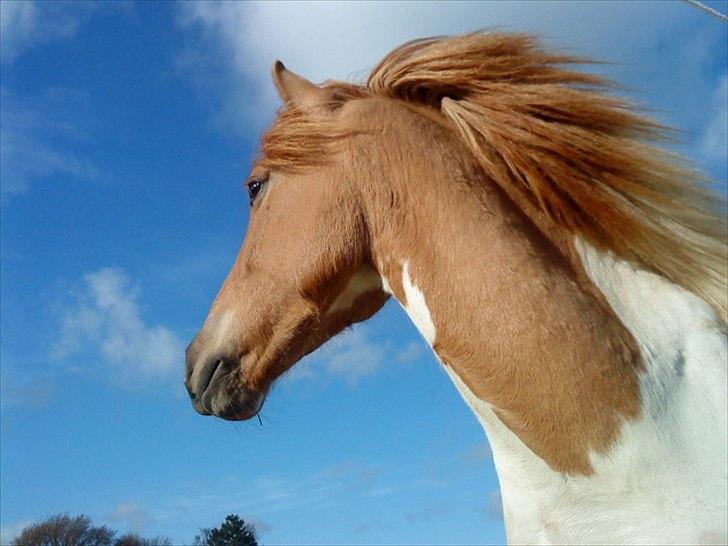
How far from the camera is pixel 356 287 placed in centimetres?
332

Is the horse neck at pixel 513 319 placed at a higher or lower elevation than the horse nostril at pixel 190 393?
lower

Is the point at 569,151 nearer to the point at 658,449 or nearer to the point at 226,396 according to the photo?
the point at 658,449

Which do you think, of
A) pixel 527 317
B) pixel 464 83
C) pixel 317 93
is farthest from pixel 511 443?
pixel 317 93

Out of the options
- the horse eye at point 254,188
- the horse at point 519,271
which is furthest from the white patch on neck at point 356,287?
the horse eye at point 254,188

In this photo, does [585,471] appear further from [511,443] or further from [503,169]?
[503,169]

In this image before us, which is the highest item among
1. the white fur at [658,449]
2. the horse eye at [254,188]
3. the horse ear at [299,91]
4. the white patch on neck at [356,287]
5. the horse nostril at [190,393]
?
the horse ear at [299,91]

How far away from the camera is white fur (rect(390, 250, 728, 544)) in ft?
7.63

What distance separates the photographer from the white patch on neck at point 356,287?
3248 millimetres

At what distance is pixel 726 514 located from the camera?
89.7 inches

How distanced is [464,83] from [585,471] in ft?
5.17

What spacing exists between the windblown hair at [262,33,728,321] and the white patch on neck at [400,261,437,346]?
50 centimetres

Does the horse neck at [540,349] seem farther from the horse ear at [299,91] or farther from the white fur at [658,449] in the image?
the horse ear at [299,91]

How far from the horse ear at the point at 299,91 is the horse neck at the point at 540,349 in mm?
676

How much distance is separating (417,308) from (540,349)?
1.92 ft
